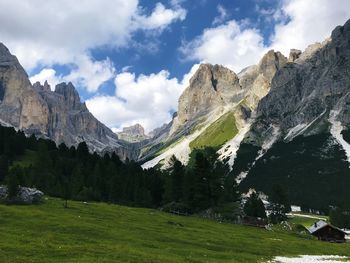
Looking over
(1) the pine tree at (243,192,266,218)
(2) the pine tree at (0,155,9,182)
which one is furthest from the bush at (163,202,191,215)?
(2) the pine tree at (0,155,9,182)

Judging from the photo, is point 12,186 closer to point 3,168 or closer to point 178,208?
point 178,208

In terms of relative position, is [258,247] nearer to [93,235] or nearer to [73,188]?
[93,235]

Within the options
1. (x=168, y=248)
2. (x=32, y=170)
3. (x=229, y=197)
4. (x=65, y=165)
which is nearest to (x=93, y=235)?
(x=168, y=248)

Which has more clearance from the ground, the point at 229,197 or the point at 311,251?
the point at 229,197

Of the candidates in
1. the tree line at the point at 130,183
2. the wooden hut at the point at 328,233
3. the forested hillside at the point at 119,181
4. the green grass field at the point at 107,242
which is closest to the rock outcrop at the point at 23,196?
the green grass field at the point at 107,242

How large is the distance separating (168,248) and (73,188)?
75.6m

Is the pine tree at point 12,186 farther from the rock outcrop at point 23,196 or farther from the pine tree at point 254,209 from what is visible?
the pine tree at point 254,209

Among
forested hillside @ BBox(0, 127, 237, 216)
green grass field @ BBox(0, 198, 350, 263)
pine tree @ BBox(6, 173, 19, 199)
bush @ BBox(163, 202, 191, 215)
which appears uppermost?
forested hillside @ BBox(0, 127, 237, 216)

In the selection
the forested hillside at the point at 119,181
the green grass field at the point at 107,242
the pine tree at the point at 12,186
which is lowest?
the green grass field at the point at 107,242

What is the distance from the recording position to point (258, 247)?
5962 cm

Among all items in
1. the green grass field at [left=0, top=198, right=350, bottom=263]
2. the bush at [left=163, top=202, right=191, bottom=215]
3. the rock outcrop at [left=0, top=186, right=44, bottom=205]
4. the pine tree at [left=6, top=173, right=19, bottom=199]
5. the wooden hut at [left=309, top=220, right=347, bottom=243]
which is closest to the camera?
the green grass field at [left=0, top=198, right=350, bottom=263]

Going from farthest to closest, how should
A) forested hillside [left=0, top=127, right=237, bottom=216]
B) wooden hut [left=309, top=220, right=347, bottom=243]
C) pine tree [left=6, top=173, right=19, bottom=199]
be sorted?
forested hillside [left=0, top=127, right=237, bottom=216] < wooden hut [left=309, top=220, right=347, bottom=243] < pine tree [left=6, top=173, right=19, bottom=199]

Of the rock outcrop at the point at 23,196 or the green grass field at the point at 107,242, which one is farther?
the rock outcrop at the point at 23,196

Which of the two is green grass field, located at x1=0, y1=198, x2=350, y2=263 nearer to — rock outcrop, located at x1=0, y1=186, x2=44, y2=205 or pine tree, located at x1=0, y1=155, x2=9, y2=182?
rock outcrop, located at x1=0, y1=186, x2=44, y2=205
